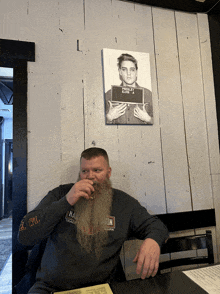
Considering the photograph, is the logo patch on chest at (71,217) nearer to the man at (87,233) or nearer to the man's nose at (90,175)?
the man at (87,233)

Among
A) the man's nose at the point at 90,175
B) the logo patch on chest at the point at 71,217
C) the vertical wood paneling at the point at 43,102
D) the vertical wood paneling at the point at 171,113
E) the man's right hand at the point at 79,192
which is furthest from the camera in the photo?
the vertical wood paneling at the point at 171,113

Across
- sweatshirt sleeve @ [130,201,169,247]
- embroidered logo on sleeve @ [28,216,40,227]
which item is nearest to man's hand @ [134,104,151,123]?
sweatshirt sleeve @ [130,201,169,247]

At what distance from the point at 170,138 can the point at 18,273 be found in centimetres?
151

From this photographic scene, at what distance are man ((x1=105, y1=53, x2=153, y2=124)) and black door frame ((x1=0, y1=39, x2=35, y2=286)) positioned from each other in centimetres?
64

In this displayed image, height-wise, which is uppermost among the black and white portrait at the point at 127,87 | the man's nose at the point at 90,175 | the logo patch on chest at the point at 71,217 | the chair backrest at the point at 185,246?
the black and white portrait at the point at 127,87

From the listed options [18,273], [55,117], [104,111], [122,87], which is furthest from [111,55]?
[18,273]

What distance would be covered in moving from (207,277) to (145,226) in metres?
0.39

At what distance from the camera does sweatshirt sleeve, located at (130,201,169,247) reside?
103cm

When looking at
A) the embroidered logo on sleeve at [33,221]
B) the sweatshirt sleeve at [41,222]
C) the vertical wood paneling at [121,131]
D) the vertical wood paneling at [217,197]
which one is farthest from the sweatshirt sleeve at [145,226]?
the vertical wood paneling at [217,197]

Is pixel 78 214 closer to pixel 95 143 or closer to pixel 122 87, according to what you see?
pixel 95 143

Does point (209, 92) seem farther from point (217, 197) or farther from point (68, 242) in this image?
point (68, 242)

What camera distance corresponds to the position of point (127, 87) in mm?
1606

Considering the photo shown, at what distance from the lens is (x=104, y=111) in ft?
5.06

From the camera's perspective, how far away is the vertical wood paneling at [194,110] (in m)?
A: 1.68
